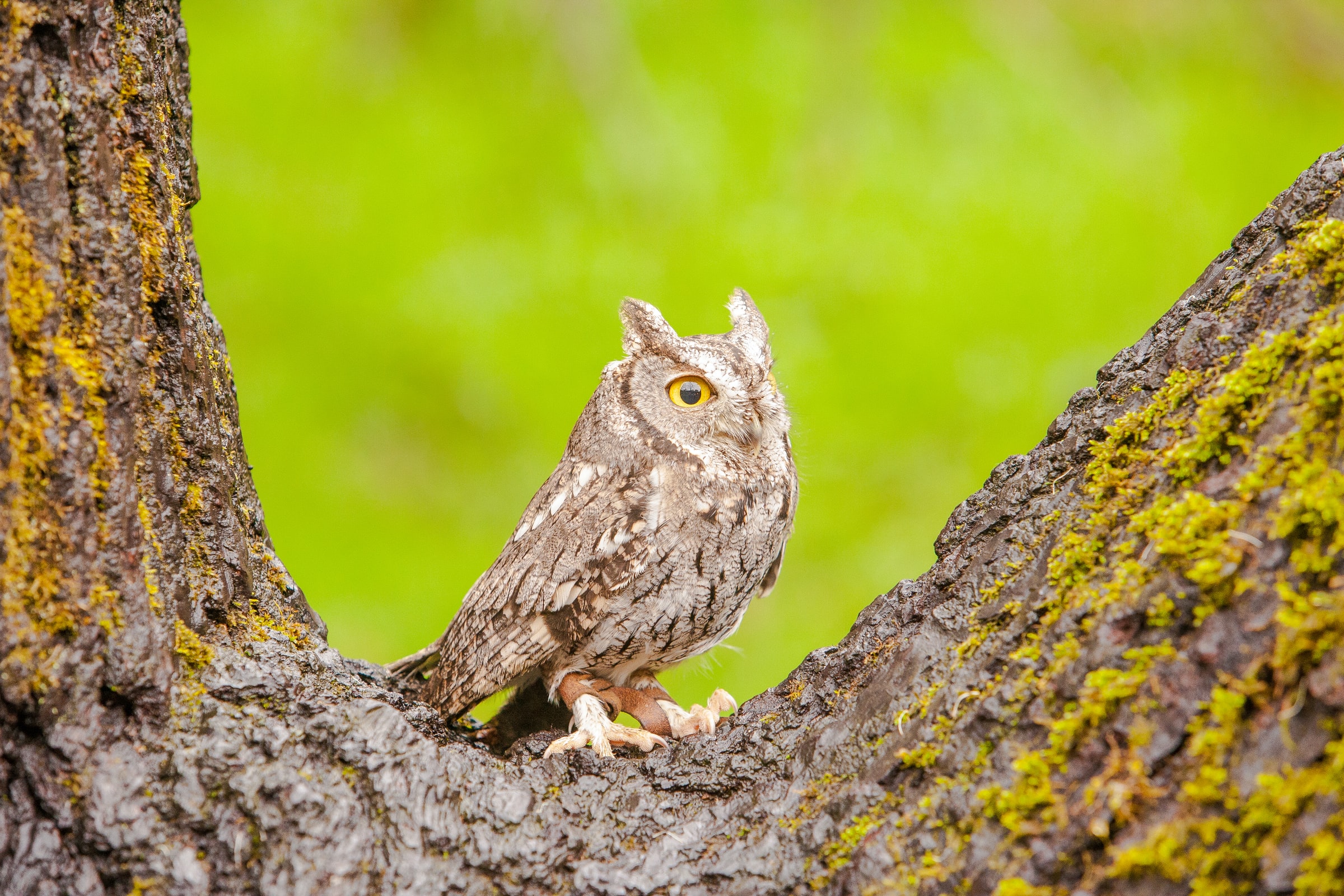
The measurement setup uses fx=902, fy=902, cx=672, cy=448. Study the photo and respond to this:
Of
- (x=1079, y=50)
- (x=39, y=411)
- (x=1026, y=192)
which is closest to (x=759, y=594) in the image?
(x=39, y=411)

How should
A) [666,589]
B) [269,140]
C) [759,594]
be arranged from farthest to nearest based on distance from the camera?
1. [269,140]
2. [759,594]
3. [666,589]

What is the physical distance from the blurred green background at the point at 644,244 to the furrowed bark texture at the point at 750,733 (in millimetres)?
2391

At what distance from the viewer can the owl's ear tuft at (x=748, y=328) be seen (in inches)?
86.4

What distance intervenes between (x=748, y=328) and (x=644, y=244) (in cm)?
172

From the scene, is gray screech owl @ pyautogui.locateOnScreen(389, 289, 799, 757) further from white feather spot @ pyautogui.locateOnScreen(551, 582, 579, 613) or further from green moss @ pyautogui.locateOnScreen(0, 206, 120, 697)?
green moss @ pyautogui.locateOnScreen(0, 206, 120, 697)

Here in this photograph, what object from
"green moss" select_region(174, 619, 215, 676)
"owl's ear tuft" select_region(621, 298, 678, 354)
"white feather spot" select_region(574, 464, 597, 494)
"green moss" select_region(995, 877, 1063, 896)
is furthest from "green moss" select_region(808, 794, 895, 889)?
"owl's ear tuft" select_region(621, 298, 678, 354)

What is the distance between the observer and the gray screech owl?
76.0 inches

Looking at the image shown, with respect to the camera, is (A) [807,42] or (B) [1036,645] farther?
(A) [807,42]

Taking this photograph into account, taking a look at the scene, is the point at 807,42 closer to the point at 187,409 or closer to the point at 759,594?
the point at 759,594

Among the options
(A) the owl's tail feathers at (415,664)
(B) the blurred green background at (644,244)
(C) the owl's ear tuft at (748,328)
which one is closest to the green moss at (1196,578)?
(C) the owl's ear tuft at (748,328)

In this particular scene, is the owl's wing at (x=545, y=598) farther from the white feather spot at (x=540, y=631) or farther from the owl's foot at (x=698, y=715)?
the owl's foot at (x=698, y=715)

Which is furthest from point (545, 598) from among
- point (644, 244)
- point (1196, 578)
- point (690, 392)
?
point (644, 244)

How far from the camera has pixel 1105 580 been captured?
3.48 ft

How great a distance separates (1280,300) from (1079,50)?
381cm
